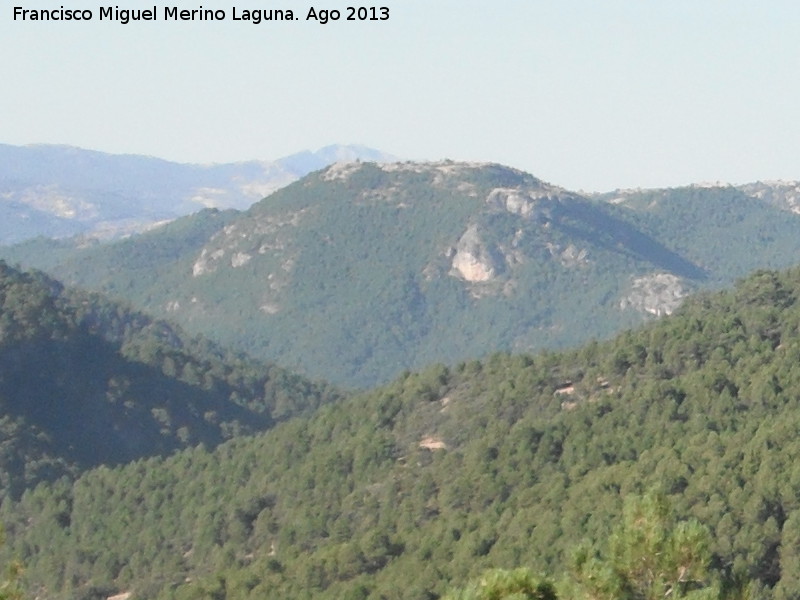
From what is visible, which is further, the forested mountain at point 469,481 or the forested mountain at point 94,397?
the forested mountain at point 94,397

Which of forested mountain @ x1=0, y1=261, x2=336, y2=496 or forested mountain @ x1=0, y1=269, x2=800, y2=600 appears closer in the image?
forested mountain @ x1=0, y1=269, x2=800, y2=600

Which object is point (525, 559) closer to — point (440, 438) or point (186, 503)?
point (440, 438)

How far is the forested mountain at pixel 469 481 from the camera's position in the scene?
195 ft

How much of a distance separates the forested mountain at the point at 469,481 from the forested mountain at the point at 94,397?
19162mm

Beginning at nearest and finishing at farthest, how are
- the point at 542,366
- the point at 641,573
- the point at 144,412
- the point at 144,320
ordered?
the point at 641,573 → the point at 542,366 → the point at 144,412 → the point at 144,320

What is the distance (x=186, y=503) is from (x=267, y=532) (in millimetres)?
10850

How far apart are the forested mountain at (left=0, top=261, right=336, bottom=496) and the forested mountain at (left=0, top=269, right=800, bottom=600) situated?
754 inches

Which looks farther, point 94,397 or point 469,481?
point 94,397

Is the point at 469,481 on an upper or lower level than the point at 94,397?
upper

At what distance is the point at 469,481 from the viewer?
249 ft

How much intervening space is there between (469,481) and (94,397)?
64.5 meters

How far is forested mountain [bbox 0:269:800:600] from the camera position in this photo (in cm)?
5938

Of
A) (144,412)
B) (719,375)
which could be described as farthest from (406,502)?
(144,412)

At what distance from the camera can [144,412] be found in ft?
446
